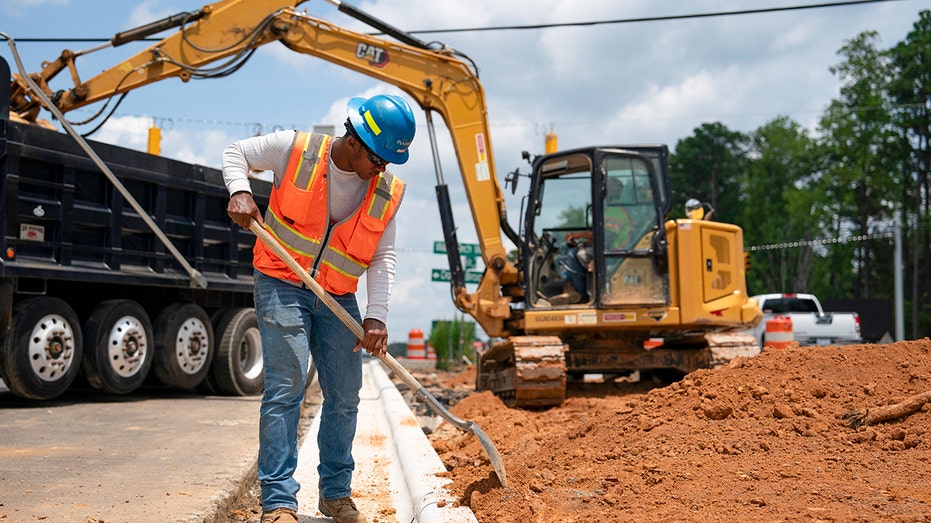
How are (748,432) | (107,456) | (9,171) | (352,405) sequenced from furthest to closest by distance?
(9,171)
(107,456)
(748,432)
(352,405)

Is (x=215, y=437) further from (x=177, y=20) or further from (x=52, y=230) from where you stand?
(x=177, y=20)

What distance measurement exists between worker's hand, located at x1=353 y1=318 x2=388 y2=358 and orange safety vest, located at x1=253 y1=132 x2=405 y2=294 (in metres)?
0.23

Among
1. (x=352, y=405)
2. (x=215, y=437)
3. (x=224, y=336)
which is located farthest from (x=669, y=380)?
(x=352, y=405)

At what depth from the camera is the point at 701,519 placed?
3.59 m

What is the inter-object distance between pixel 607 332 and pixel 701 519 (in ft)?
25.7

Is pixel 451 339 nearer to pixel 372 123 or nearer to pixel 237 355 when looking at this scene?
pixel 237 355

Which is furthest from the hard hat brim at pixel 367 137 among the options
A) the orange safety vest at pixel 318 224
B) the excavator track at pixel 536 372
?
the excavator track at pixel 536 372

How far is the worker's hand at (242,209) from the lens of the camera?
4.18 metres

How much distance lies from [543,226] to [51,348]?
583 centimetres

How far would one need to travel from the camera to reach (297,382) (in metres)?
4.29

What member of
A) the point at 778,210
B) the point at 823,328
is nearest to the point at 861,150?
the point at 778,210

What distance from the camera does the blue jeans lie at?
13.8 ft

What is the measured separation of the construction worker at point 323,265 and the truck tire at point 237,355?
7296mm

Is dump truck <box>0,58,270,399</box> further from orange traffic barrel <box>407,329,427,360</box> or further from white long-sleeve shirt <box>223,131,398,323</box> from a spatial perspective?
orange traffic barrel <box>407,329,427,360</box>
